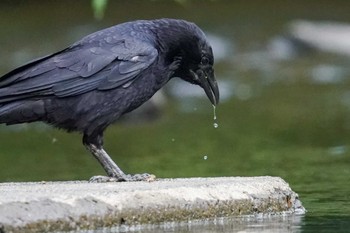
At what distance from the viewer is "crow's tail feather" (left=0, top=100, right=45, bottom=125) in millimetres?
6809

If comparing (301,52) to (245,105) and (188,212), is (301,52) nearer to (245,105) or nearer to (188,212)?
(245,105)

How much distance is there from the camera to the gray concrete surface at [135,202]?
223 inches

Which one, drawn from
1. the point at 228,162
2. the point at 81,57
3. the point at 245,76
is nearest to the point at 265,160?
the point at 228,162

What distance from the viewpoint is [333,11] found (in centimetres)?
1912

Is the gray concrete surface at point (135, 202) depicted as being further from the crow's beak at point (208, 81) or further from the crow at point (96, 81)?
the crow's beak at point (208, 81)

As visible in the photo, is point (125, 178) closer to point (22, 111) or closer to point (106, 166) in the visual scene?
point (106, 166)

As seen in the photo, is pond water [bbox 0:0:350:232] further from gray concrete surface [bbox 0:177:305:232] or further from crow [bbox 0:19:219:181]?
crow [bbox 0:19:219:181]

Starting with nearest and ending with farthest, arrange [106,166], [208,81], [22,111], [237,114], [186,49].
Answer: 1. [22,111]
2. [106,166]
3. [186,49]
4. [208,81]
5. [237,114]

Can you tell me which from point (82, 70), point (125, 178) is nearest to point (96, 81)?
point (82, 70)

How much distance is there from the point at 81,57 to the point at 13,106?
512 mm

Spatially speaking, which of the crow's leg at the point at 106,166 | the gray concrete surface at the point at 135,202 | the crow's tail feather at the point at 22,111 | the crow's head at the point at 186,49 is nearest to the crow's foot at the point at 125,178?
the crow's leg at the point at 106,166

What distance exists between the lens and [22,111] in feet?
22.4

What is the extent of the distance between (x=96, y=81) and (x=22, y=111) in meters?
0.48

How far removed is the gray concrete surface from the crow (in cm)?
39
